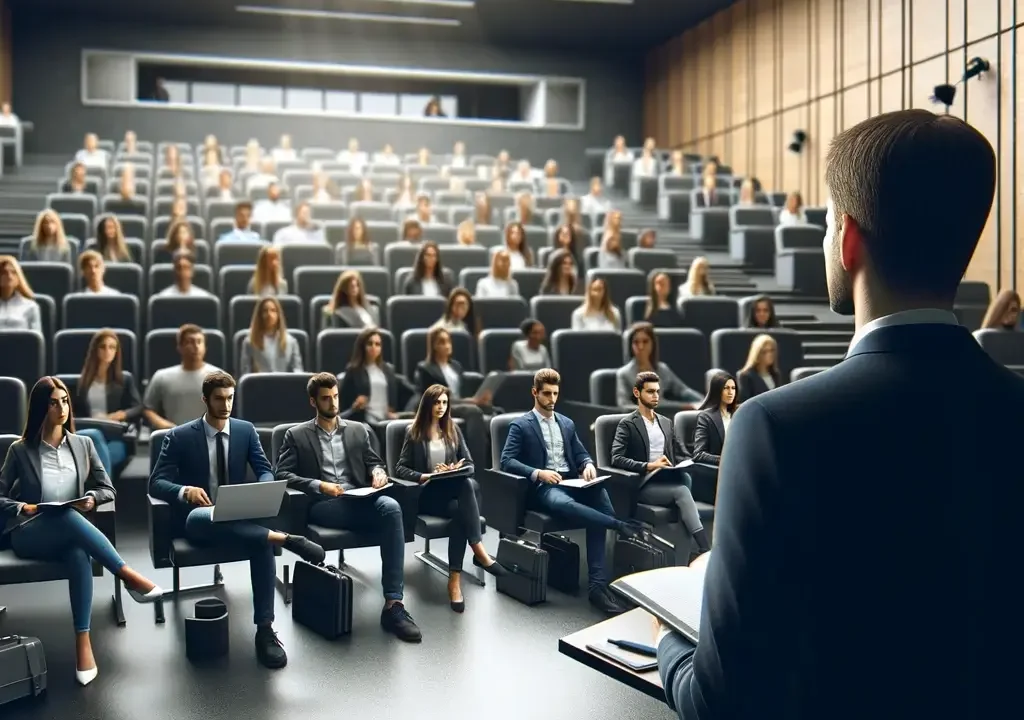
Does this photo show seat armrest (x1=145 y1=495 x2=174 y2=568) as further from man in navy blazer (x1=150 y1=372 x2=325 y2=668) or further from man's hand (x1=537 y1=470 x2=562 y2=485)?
man's hand (x1=537 y1=470 x2=562 y2=485)

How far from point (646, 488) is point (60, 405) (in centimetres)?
166

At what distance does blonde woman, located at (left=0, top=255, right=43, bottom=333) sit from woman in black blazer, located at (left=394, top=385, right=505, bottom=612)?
1.75m

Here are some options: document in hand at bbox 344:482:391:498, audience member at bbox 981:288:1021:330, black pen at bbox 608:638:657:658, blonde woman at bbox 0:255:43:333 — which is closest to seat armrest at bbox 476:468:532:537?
document in hand at bbox 344:482:391:498

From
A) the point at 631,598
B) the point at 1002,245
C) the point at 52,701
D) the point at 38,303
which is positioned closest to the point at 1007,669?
the point at 631,598

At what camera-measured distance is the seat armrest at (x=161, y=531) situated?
8.15 ft

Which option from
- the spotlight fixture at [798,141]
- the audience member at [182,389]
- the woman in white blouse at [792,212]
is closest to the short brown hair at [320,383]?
the audience member at [182,389]

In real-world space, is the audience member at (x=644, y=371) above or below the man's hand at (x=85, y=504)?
above

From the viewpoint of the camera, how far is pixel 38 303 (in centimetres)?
392

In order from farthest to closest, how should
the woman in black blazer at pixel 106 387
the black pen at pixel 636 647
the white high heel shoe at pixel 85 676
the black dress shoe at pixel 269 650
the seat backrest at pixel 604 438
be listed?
1. the woman in black blazer at pixel 106 387
2. the seat backrest at pixel 604 438
3. the black dress shoe at pixel 269 650
4. the white high heel shoe at pixel 85 676
5. the black pen at pixel 636 647

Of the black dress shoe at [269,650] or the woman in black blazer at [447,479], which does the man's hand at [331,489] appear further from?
the black dress shoe at [269,650]

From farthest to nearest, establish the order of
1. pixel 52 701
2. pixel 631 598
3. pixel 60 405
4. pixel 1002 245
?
pixel 1002 245, pixel 60 405, pixel 52 701, pixel 631 598

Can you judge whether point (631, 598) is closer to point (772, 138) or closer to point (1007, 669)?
point (1007, 669)

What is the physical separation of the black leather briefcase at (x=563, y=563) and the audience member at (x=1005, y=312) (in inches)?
96.2

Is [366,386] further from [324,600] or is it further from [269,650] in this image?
[269,650]
